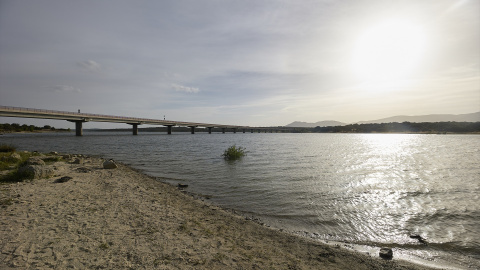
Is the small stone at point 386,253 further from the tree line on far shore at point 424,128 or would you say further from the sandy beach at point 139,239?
the tree line on far shore at point 424,128

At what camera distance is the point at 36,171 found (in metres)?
12.9

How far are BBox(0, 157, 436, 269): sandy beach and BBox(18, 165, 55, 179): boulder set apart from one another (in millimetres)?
2554

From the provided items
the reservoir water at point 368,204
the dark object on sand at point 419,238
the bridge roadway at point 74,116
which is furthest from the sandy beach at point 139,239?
the bridge roadway at point 74,116

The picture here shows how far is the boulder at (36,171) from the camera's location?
1262 centimetres

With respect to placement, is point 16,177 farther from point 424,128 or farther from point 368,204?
point 424,128

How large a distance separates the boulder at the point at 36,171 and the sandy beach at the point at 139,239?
2.55 m

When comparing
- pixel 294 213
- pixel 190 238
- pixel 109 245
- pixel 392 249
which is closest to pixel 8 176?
pixel 109 245

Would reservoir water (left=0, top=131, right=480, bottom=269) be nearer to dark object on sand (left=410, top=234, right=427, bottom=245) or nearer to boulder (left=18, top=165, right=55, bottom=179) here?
dark object on sand (left=410, top=234, right=427, bottom=245)

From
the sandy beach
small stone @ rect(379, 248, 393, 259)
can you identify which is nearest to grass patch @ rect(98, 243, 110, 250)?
the sandy beach

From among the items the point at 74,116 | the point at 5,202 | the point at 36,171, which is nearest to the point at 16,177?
the point at 36,171

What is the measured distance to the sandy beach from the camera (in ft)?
17.2

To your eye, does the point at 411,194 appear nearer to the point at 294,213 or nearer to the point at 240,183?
the point at 294,213

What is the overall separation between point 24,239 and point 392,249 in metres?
10.3

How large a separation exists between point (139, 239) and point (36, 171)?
11022 millimetres
